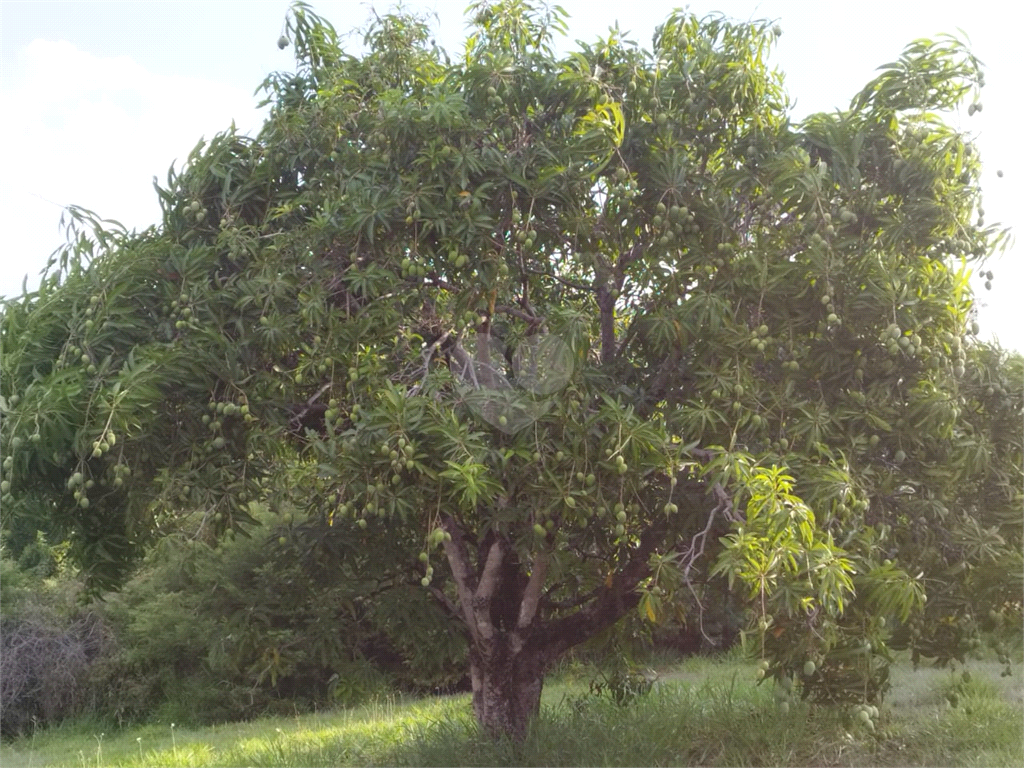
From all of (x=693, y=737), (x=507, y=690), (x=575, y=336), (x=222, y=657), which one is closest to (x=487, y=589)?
(x=507, y=690)

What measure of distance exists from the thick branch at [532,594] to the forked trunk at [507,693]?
0.26m

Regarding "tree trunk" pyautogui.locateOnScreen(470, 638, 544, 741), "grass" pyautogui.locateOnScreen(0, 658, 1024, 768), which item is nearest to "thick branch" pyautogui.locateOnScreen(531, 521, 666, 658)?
"tree trunk" pyautogui.locateOnScreen(470, 638, 544, 741)

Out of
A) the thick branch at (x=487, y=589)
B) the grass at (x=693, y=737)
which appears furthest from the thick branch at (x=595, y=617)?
the grass at (x=693, y=737)

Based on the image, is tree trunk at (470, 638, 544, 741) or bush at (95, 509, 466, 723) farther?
bush at (95, 509, 466, 723)

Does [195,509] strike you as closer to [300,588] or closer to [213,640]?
[300,588]

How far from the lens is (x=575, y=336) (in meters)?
4.75

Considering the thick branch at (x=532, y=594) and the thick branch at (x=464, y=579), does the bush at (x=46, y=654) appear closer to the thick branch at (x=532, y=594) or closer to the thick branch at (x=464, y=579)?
the thick branch at (x=464, y=579)

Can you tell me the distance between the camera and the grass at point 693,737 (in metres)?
6.23

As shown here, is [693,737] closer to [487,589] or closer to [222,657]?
[487,589]

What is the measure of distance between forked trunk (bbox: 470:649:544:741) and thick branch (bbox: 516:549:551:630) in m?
0.26

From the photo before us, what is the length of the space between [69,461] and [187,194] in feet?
5.38

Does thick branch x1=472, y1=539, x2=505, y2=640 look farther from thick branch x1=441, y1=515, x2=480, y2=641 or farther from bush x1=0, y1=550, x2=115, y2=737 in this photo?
bush x1=0, y1=550, x2=115, y2=737

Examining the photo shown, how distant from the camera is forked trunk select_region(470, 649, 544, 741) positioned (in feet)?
20.9

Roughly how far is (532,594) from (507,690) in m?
0.70
